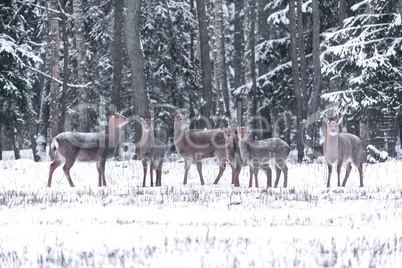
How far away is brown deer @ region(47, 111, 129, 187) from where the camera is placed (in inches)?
543

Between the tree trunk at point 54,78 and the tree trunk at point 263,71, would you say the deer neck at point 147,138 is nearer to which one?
the tree trunk at point 54,78

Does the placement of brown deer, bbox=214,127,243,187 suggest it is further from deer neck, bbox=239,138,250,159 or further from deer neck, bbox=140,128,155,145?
deer neck, bbox=140,128,155,145

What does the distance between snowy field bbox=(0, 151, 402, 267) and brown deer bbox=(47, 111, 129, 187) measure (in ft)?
9.99

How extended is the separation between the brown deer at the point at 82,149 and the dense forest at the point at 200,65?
322cm

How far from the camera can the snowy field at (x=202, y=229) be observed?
4988mm

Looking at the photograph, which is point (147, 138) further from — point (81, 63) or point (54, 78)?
point (81, 63)

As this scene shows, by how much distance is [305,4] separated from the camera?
2472 centimetres

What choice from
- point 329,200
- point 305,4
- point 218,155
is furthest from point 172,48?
point 329,200

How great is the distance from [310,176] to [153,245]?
10.5 m

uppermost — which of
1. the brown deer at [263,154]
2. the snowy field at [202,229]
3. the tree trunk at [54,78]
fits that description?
the tree trunk at [54,78]

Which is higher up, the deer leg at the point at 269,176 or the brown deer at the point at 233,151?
the brown deer at the point at 233,151

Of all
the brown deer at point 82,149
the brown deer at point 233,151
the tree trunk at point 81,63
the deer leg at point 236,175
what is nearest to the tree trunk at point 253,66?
the tree trunk at point 81,63

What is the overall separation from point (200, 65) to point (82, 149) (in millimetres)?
11974

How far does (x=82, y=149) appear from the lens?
1405 cm
